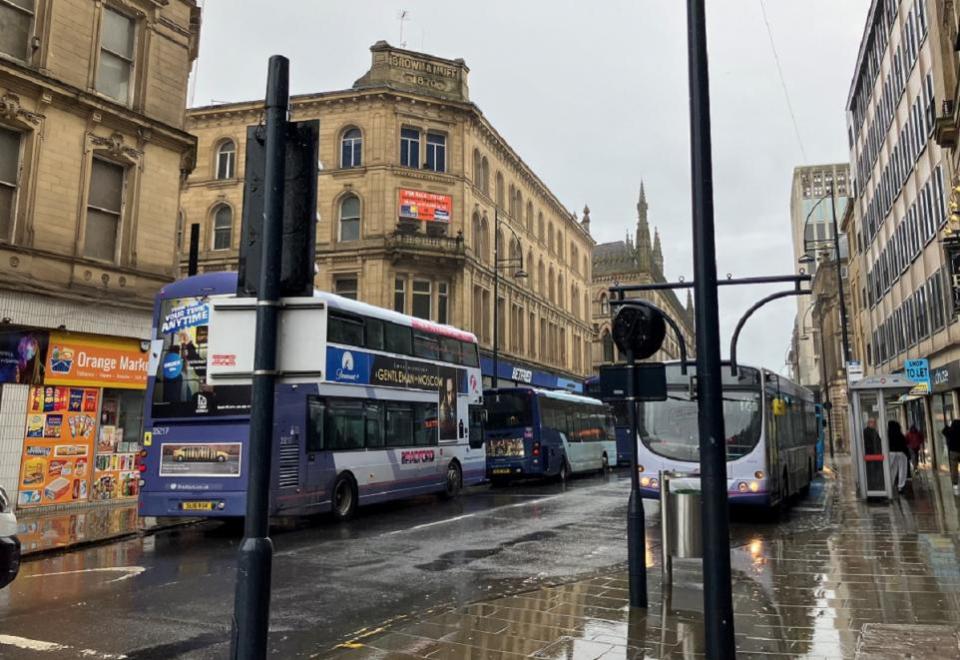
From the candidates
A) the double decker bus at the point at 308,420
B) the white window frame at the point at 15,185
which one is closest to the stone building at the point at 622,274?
the double decker bus at the point at 308,420

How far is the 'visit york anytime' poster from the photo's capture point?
1588 centimetres

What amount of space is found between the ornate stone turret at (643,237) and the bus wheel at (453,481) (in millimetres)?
87357

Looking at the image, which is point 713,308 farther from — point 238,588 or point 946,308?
point 946,308

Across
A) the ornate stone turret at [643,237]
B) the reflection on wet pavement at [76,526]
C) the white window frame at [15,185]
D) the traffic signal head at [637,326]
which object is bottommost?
the reflection on wet pavement at [76,526]

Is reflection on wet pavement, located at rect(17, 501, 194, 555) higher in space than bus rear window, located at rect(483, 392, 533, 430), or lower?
lower

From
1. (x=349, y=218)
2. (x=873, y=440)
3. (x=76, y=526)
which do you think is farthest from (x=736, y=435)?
(x=349, y=218)

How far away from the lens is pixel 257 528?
349 cm

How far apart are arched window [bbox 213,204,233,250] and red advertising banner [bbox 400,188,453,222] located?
8897mm

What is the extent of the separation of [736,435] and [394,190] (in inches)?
931

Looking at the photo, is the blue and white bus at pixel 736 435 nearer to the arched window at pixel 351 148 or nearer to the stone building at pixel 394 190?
the stone building at pixel 394 190

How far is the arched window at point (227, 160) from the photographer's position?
36.5 metres

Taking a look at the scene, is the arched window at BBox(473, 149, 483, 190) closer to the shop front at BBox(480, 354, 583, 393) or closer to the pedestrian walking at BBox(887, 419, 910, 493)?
the shop front at BBox(480, 354, 583, 393)

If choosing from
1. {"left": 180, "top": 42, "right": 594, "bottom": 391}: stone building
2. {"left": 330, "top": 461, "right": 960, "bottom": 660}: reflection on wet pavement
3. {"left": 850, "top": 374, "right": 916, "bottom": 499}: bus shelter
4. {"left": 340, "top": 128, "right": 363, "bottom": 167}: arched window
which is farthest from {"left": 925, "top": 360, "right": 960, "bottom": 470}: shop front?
{"left": 340, "top": 128, "right": 363, "bottom": 167}: arched window

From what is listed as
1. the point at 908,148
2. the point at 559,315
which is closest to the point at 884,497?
the point at 908,148
